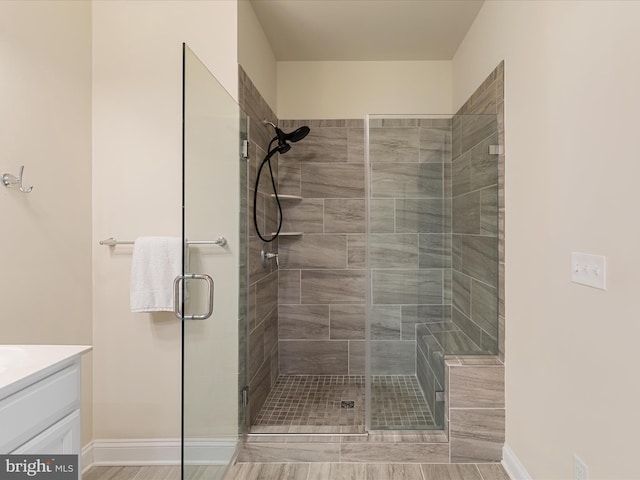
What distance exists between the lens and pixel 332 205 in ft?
10.8

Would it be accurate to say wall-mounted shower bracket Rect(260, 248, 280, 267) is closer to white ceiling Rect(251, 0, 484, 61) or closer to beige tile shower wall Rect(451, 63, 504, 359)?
beige tile shower wall Rect(451, 63, 504, 359)

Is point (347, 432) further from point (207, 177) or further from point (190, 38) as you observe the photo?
point (190, 38)

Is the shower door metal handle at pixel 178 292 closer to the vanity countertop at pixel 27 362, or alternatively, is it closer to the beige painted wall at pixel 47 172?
the vanity countertop at pixel 27 362

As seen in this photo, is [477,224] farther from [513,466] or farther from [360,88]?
[360,88]

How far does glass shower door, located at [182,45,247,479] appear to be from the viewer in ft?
4.98

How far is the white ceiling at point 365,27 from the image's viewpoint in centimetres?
246

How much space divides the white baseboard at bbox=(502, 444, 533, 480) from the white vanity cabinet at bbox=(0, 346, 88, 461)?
1.92 metres

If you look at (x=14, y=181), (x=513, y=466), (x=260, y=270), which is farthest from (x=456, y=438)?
(x=14, y=181)

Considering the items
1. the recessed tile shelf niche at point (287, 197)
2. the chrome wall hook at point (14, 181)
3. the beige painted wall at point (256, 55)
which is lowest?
the chrome wall hook at point (14, 181)

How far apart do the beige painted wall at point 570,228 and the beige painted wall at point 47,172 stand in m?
2.27

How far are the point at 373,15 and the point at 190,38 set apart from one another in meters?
1.20

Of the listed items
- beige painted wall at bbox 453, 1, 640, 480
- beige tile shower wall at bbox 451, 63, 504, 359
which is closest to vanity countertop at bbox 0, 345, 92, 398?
beige painted wall at bbox 453, 1, 640, 480

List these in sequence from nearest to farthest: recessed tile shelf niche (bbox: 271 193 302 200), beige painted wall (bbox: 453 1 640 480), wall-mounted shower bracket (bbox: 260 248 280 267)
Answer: beige painted wall (bbox: 453 1 640 480)
wall-mounted shower bracket (bbox: 260 248 280 267)
recessed tile shelf niche (bbox: 271 193 302 200)

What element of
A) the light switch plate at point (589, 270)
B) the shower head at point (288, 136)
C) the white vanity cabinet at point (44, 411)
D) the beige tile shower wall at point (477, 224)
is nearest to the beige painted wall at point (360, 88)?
the shower head at point (288, 136)
